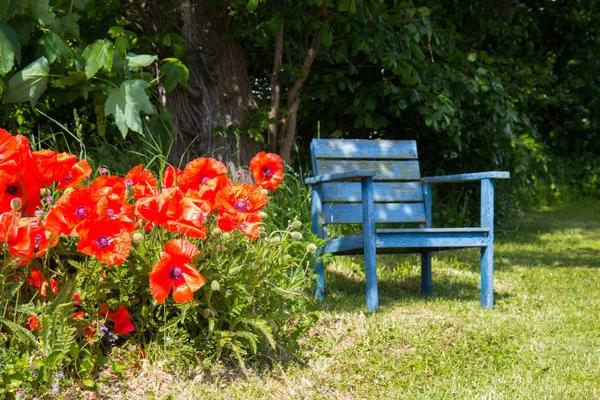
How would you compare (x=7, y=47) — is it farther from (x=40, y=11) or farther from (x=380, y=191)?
(x=380, y=191)

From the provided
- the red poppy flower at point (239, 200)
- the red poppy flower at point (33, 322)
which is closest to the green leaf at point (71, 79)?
the red poppy flower at point (239, 200)

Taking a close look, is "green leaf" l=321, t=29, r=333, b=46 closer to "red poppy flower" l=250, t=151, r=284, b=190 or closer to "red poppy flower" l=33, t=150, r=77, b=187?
"red poppy flower" l=250, t=151, r=284, b=190

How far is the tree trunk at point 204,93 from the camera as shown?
5742 mm

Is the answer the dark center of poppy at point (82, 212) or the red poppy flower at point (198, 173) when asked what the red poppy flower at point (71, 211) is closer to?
the dark center of poppy at point (82, 212)

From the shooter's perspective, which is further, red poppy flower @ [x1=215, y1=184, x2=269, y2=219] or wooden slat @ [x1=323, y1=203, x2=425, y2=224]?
wooden slat @ [x1=323, y1=203, x2=425, y2=224]

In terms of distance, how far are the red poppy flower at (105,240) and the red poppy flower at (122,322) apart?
0.37m

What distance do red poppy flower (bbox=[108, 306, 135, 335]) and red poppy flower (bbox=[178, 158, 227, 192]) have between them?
0.47 m

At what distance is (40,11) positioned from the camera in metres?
3.07

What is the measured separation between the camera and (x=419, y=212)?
4.78 meters

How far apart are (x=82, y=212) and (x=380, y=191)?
2.78m

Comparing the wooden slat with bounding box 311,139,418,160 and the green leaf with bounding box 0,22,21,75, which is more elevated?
the green leaf with bounding box 0,22,21,75

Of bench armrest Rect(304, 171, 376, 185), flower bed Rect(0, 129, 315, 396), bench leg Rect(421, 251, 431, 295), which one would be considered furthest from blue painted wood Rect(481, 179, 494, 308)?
flower bed Rect(0, 129, 315, 396)

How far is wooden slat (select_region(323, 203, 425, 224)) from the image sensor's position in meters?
4.43

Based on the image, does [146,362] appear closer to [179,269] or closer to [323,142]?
[179,269]
